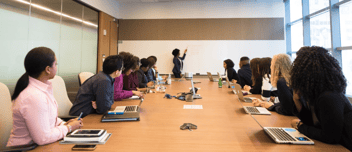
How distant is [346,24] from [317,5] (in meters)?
1.15

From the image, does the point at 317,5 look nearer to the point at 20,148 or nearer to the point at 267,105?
the point at 267,105

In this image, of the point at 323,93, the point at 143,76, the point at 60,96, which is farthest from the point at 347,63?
the point at 60,96

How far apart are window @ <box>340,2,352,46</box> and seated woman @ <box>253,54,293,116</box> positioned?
11.1ft

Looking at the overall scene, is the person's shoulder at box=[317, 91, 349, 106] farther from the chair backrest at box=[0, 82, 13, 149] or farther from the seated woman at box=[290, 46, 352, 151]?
the chair backrest at box=[0, 82, 13, 149]

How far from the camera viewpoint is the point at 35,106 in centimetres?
106

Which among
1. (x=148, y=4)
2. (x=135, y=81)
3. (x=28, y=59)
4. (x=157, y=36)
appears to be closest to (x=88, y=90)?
(x=28, y=59)

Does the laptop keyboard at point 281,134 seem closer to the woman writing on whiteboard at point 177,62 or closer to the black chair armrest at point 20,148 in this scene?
the black chair armrest at point 20,148

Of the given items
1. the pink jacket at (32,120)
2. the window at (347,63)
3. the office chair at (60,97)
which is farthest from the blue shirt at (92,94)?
the window at (347,63)

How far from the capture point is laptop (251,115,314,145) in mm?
1099

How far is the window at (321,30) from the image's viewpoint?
459 cm

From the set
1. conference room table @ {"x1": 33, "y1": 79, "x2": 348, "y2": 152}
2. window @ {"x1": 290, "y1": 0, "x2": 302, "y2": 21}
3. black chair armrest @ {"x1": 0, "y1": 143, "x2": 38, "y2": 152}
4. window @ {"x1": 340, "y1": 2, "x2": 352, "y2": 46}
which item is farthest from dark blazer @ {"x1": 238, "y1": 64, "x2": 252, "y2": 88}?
black chair armrest @ {"x1": 0, "y1": 143, "x2": 38, "y2": 152}

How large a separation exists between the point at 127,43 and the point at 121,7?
1440 mm

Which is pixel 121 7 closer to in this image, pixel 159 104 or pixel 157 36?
pixel 157 36

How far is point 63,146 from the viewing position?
1052 mm
